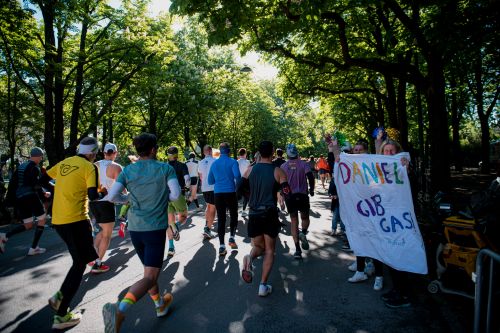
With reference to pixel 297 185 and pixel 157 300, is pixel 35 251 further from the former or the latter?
pixel 297 185

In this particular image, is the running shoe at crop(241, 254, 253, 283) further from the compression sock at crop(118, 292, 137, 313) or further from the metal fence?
the metal fence

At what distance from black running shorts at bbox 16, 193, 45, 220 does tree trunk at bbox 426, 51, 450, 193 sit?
889 centimetres

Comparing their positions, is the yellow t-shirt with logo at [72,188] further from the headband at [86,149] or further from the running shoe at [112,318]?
the running shoe at [112,318]

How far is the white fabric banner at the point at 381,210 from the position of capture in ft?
14.4

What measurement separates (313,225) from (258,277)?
445cm

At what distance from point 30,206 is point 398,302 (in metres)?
7.05

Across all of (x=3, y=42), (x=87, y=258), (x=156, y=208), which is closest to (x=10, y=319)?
(x=87, y=258)

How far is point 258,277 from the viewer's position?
538cm

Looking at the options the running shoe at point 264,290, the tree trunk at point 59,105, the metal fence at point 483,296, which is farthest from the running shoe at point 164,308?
the tree trunk at point 59,105

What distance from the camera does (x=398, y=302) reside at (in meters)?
4.17

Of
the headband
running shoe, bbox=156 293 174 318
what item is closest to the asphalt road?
running shoe, bbox=156 293 174 318

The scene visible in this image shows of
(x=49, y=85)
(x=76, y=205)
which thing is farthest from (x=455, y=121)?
(x=76, y=205)

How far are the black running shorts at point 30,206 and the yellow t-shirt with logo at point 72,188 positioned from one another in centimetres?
371

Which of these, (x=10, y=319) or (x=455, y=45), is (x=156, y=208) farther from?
(x=455, y=45)
